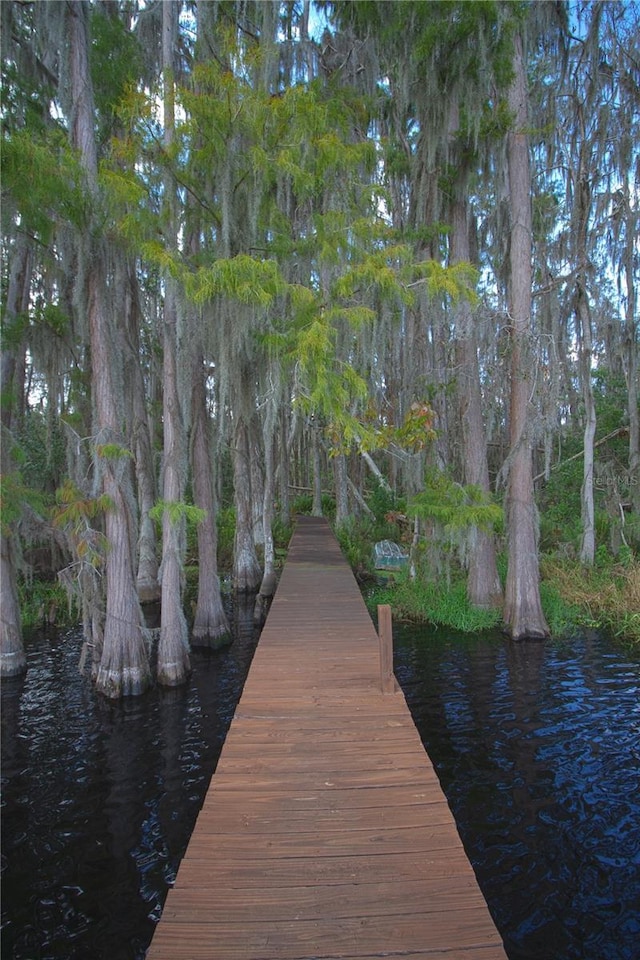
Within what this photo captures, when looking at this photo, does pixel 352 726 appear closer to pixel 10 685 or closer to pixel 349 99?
pixel 10 685

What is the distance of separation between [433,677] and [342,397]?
15.6ft

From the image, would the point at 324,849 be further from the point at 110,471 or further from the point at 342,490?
the point at 342,490

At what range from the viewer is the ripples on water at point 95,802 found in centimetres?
376

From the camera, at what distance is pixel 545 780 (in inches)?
207

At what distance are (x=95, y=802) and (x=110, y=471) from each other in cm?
425

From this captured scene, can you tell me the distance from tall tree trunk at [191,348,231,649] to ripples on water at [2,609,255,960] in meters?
1.34

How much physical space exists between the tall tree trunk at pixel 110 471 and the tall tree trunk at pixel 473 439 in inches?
260

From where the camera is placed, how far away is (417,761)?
3.48m

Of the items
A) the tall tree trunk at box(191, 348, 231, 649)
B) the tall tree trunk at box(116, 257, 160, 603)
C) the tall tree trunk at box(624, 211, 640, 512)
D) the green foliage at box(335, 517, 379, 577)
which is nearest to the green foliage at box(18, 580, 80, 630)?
the tall tree trunk at box(116, 257, 160, 603)

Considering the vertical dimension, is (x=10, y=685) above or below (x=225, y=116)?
below

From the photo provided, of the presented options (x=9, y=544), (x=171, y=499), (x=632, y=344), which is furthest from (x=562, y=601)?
(x=9, y=544)

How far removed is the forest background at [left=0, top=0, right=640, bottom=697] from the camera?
7.00 metres

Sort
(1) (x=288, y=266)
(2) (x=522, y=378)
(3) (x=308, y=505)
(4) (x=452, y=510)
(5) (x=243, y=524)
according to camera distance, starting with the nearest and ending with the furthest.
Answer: (1) (x=288, y=266) < (4) (x=452, y=510) < (2) (x=522, y=378) < (5) (x=243, y=524) < (3) (x=308, y=505)

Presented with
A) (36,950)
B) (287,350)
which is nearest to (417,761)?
(36,950)
